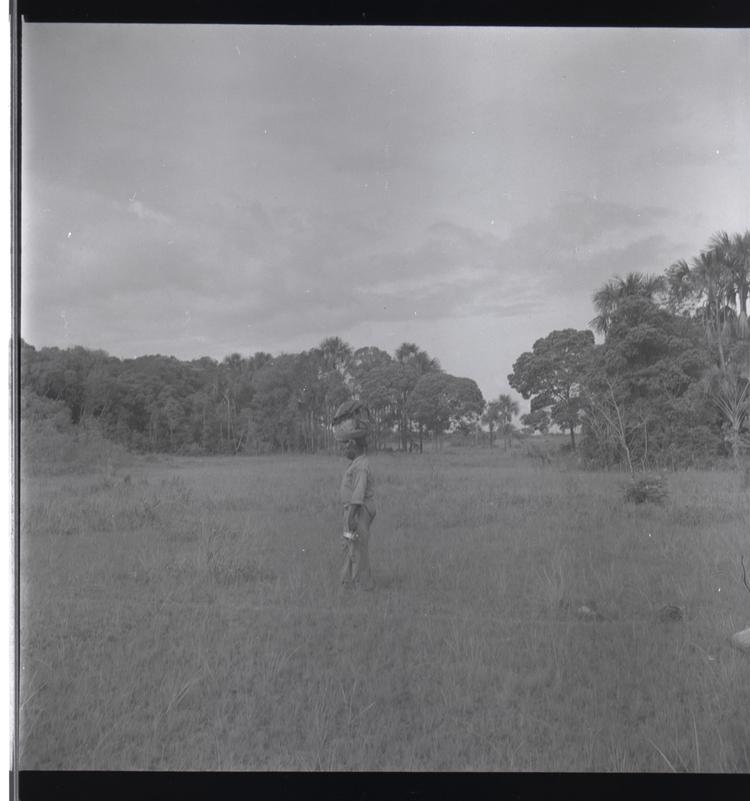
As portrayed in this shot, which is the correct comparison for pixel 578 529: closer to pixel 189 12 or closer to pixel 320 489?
pixel 320 489

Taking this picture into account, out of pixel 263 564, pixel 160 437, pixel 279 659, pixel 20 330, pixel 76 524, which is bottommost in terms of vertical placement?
pixel 279 659

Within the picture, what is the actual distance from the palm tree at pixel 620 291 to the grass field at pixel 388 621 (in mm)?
715

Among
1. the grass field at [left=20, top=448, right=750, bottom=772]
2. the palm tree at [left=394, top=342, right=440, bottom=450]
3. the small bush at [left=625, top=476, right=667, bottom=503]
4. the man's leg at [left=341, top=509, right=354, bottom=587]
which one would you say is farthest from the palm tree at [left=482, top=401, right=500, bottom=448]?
the man's leg at [left=341, top=509, right=354, bottom=587]

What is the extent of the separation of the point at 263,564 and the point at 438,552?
79 cm

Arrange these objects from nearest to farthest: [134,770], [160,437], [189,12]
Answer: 1. [134,770]
2. [189,12]
3. [160,437]

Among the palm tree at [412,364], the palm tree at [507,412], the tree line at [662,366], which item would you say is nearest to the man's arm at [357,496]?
the palm tree at [412,364]

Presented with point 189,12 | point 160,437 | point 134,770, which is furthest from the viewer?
point 160,437

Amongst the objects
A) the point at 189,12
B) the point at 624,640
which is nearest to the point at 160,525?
the point at 624,640

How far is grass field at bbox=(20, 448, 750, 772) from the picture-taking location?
2.71 meters

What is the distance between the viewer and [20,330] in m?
3.02

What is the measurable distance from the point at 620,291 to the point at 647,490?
3.00ft

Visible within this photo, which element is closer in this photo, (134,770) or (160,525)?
(134,770)

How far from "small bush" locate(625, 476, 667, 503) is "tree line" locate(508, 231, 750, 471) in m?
0.07

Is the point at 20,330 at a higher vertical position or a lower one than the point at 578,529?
higher
